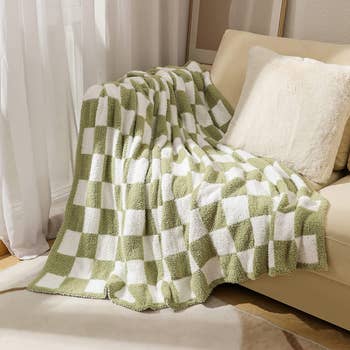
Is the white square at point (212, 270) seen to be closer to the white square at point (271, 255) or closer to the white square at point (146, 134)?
the white square at point (271, 255)

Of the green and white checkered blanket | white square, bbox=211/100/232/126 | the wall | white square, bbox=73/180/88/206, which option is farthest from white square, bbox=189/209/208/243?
the wall

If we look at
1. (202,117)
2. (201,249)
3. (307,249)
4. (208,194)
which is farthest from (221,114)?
(307,249)

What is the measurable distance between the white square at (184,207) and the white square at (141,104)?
0.39 m

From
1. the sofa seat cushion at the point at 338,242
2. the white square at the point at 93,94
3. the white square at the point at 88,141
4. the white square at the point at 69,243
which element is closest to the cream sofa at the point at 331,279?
the sofa seat cushion at the point at 338,242

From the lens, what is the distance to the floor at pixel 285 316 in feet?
5.18

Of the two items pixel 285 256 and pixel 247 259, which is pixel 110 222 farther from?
pixel 285 256

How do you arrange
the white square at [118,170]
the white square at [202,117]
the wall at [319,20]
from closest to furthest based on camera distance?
the white square at [118,170] < the white square at [202,117] < the wall at [319,20]

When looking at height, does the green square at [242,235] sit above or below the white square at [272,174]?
below

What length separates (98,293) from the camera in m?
1.70

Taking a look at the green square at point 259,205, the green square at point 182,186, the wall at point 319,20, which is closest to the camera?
the green square at point 259,205

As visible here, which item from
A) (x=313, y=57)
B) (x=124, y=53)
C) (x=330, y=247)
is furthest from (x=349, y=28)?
(x=330, y=247)

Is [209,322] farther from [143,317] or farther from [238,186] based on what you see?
[238,186]

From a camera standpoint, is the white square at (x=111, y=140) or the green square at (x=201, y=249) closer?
the green square at (x=201, y=249)

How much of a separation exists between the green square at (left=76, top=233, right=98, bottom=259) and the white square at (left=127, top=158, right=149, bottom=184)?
0.85 feet
